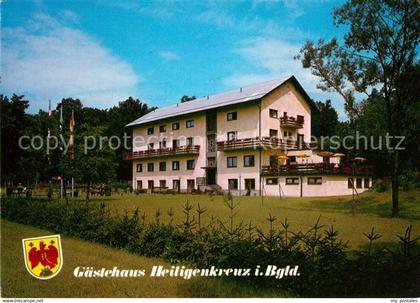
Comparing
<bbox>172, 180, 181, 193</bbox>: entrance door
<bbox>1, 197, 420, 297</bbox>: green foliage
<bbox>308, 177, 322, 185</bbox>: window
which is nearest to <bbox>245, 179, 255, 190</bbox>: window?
<bbox>308, 177, 322, 185</bbox>: window

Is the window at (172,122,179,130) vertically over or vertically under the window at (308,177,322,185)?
over

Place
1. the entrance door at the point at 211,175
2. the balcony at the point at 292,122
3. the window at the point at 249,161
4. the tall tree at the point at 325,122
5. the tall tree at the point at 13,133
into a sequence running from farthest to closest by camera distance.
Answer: the tall tree at the point at 325,122
the entrance door at the point at 211,175
the balcony at the point at 292,122
the window at the point at 249,161
the tall tree at the point at 13,133

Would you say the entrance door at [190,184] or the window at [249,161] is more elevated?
the window at [249,161]

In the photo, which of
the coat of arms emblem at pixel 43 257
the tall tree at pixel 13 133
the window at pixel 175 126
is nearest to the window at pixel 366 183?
the window at pixel 175 126

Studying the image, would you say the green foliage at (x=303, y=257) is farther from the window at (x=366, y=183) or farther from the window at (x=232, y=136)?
the window at (x=232, y=136)

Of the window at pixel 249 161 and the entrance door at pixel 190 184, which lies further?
the entrance door at pixel 190 184

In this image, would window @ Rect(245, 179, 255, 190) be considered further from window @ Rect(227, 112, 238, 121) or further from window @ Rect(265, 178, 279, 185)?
window @ Rect(227, 112, 238, 121)

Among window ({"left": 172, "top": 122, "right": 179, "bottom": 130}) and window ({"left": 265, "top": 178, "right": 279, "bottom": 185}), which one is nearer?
window ({"left": 265, "top": 178, "right": 279, "bottom": 185})

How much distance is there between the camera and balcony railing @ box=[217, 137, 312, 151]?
3616 cm

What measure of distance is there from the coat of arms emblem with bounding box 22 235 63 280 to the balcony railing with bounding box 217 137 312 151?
29.3 meters

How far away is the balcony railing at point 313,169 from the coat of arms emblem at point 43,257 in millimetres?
26030

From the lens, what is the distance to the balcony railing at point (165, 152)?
42969 mm

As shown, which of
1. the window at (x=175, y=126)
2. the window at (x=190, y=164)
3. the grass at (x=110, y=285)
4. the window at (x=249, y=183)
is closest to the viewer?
the grass at (x=110, y=285)

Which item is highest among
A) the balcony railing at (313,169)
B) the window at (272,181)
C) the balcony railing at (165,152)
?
the balcony railing at (165,152)
